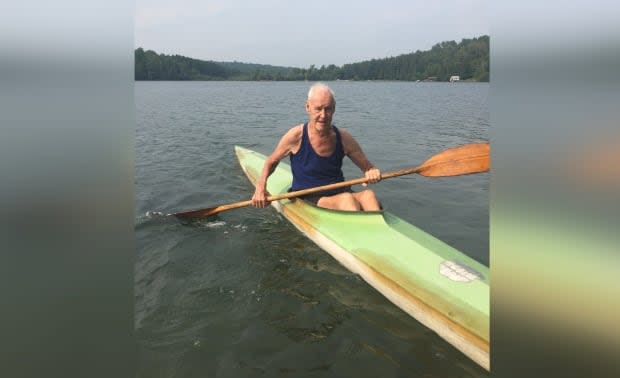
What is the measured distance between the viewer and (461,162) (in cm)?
467

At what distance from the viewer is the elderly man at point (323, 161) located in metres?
4.91

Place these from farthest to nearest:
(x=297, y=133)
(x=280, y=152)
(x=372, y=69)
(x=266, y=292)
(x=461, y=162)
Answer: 1. (x=372, y=69)
2. (x=280, y=152)
3. (x=297, y=133)
4. (x=461, y=162)
5. (x=266, y=292)

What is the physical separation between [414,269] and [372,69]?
111 m

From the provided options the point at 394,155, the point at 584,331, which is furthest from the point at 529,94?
the point at 394,155

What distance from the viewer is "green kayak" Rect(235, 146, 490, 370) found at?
10.2ft

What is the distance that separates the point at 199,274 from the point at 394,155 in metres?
8.82

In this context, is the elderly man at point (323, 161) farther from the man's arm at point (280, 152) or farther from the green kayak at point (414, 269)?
the green kayak at point (414, 269)

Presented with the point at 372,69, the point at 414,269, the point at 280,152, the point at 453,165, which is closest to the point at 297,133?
the point at 280,152

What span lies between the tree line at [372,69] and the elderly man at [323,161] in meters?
58.7

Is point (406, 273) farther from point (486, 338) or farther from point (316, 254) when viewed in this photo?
point (316, 254)

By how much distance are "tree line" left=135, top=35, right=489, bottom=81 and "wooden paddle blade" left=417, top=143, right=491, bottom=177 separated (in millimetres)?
58485

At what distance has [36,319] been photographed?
3.55 feet

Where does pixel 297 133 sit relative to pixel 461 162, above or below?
above

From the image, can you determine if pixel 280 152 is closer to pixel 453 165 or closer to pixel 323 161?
pixel 323 161
